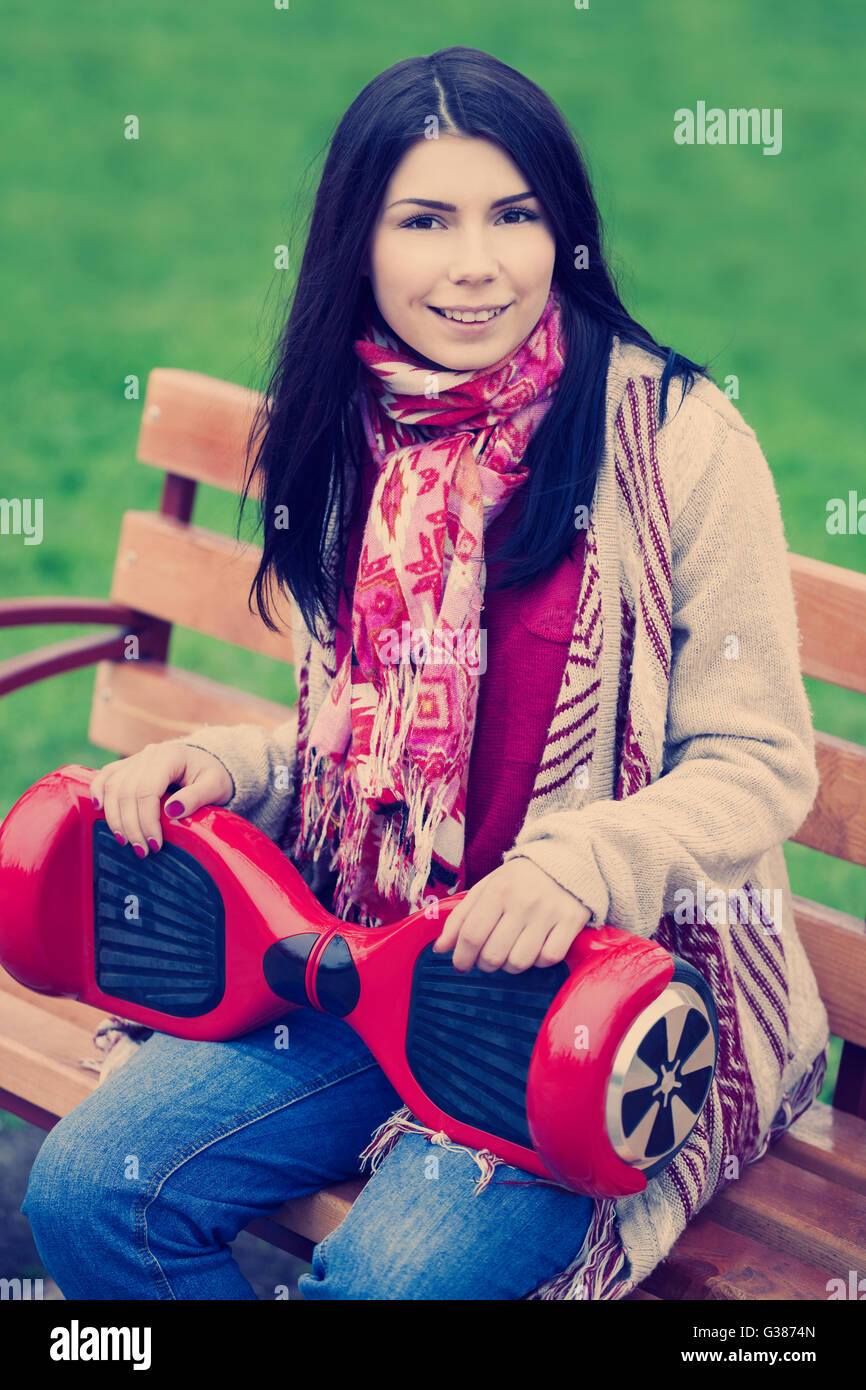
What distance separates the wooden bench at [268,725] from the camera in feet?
6.33

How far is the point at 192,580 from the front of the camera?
285 centimetres

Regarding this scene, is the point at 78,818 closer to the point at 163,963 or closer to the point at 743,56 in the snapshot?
the point at 163,963

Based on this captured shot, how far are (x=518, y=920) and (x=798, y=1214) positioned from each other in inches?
24.6

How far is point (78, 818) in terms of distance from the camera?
2.01 meters

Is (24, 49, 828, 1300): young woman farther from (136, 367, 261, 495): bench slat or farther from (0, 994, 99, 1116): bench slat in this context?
(136, 367, 261, 495): bench slat

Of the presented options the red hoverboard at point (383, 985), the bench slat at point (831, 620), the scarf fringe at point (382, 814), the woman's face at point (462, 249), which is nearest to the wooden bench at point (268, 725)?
the bench slat at point (831, 620)

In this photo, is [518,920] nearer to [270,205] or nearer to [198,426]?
[198,426]

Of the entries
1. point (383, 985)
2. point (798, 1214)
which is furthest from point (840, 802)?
point (383, 985)

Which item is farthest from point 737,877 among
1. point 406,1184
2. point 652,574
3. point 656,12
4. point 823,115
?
point 656,12

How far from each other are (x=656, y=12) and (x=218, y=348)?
3364 mm

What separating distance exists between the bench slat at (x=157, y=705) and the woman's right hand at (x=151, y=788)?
0.65 m

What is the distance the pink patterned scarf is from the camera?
1890mm

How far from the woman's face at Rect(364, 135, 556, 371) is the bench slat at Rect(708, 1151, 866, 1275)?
3.53 feet

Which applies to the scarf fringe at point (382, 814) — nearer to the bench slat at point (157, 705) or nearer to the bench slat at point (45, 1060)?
the bench slat at point (45, 1060)
